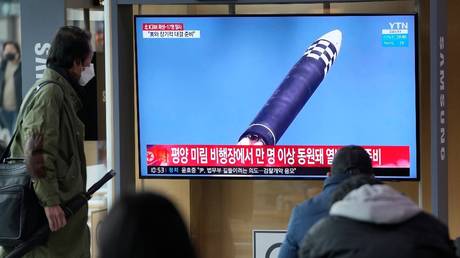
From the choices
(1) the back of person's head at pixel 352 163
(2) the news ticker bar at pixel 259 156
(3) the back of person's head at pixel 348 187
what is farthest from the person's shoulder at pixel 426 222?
(2) the news ticker bar at pixel 259 156

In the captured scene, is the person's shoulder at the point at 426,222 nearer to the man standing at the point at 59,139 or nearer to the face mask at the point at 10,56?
the man standing at the point at 59,139

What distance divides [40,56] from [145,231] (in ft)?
13.2

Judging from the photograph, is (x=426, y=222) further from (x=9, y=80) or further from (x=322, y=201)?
(x=9, y=80)

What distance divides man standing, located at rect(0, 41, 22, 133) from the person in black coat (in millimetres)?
6805

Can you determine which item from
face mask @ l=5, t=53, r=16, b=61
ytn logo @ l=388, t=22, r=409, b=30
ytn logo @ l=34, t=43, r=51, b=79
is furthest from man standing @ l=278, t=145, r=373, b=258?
face mask @ l=5, t=53, r=16, b=61

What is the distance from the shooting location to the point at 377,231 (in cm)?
232

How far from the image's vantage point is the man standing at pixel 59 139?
3.73m

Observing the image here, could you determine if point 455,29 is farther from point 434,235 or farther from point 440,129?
point 434,235

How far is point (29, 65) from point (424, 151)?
113 inches

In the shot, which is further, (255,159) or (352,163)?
(255,159)

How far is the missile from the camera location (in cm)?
505

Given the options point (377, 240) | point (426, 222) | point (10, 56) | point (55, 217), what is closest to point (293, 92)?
point (55, 217)

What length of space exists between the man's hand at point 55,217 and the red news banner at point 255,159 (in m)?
1.52

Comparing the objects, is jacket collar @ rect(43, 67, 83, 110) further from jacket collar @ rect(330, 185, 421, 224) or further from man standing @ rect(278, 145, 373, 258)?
jacket collar @ rect(330, 185, 421, 224)
